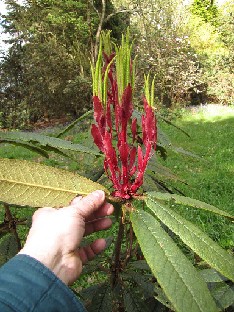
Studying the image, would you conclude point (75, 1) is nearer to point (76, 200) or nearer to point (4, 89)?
point (4, 89)

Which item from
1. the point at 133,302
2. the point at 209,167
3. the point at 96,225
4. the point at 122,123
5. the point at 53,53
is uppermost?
the point at 122,123

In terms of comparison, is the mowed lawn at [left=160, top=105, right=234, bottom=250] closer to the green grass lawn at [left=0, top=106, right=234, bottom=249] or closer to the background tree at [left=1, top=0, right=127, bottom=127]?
the green grass lawn at [left=0, top=106, right=234, bottom=249]

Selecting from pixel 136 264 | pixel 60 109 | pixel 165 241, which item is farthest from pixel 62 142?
pixel 60 109

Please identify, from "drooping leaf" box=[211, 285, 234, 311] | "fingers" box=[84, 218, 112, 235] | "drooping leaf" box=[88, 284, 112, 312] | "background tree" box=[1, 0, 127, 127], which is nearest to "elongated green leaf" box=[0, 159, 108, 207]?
"fingers" box=[84, 218, 112, 235]

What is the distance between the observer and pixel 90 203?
89cm

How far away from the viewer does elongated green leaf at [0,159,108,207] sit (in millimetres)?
859

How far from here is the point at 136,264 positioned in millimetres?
1431

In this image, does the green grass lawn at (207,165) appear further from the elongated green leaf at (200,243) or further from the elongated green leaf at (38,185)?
the elongated green leaf at (200,243)

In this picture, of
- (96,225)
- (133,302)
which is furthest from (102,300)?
(96,225)

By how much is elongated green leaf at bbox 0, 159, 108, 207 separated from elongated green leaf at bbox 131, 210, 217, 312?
0.17 m

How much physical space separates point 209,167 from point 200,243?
5.30 m

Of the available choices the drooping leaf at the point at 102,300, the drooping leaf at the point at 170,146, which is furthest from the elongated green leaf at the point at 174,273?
the drooping leaf at the point at 102,300

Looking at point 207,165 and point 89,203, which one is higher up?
point 89,203

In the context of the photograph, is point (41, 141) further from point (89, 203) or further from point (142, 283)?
point (142, 283)
